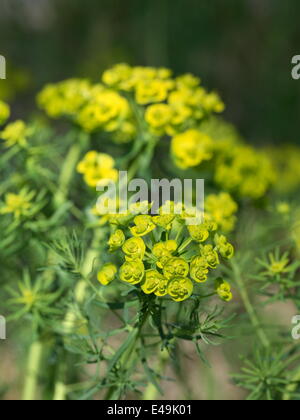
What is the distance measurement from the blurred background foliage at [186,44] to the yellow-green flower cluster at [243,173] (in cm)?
211

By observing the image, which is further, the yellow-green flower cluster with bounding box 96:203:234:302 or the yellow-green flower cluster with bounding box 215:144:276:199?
the yellow-green flower cluster with bounding box 215:144:276:199

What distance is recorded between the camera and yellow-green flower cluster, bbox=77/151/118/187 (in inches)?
70.0

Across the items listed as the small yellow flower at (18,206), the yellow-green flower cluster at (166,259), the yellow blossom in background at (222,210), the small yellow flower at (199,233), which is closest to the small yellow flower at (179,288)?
the yellow-green flower cluster at (166,259)

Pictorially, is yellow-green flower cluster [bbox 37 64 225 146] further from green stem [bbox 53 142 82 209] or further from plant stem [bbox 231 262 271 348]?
plant stem [bbox 231 262 271 348]

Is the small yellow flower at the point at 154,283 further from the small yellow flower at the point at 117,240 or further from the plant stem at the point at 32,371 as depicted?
the plant stem at the point at 32,371

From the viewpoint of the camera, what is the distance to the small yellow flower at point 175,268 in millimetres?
1249

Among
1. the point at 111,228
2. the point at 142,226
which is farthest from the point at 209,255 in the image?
the point at 111,228

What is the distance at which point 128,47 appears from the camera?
4602 millimetres

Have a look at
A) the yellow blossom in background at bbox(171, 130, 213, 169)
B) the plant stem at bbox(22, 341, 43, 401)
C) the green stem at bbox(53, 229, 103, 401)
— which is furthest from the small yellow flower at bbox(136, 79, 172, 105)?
the plant stem at bbox(22, 341, 43, 401)

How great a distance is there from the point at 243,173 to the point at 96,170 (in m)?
0.55

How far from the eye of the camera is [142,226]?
1.31 meters

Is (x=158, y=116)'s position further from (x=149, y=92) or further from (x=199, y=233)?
(x=199, y=233)
